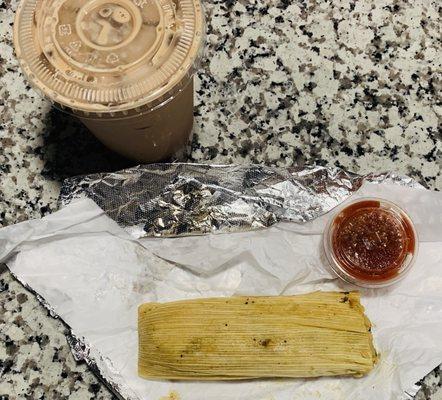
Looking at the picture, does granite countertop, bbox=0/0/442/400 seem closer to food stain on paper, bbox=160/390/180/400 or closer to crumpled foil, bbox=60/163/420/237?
crumpled foil, bbox=60/163/420/237

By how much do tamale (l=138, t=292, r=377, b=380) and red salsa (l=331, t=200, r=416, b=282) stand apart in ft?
0.17

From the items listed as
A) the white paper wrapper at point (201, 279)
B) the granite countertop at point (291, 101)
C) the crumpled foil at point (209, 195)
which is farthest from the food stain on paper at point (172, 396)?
the granite countertop at point (291, 101)

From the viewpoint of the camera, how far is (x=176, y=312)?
967 mm

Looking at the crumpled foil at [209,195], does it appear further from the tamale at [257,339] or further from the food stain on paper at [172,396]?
the food stain on paper at [172,396]

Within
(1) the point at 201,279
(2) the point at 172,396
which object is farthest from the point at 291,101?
(2) the point at 172,396

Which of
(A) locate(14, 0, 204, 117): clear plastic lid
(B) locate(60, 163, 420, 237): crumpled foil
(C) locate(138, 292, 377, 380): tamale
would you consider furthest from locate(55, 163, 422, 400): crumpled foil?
(A) locate(14, 0, 204, 117): clear plastic lid

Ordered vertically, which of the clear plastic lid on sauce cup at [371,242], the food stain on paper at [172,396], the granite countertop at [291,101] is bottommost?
the food stain on paper at [172,396]

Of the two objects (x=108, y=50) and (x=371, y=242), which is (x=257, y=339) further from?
(x=108, y=50)

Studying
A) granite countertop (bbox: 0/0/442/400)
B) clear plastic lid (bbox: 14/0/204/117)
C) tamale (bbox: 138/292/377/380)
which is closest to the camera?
clear plastic lid (bbox: 14/0/204/117)

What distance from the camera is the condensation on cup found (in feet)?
2.62

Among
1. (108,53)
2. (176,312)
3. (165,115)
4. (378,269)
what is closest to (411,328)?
(378,269)

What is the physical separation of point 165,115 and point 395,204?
1.27 feet

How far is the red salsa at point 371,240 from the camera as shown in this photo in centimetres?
97

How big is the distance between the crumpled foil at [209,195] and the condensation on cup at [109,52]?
21 cm
